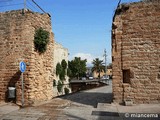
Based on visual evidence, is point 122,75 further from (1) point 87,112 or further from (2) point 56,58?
(2) point 56,58

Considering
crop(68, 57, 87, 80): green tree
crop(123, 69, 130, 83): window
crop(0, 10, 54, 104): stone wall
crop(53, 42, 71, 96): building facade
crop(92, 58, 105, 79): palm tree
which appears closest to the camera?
crop(123, 69, 130, 83): window

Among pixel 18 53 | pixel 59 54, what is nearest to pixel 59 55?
pixel 59 54

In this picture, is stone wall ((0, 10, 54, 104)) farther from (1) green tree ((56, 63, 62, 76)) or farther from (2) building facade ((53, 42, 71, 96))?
(1) green tree ((56, 63, 62, 76))

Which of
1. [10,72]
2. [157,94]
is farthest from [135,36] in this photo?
[10,72]

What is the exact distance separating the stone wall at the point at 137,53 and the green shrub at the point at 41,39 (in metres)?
4.09

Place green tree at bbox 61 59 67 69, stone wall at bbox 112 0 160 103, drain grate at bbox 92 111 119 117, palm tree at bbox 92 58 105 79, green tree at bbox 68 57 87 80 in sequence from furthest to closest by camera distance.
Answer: palm tree at bbox 92 58 105 79 → green tree at bbox 68 57 87 80 → green tree at bbox 61 59 67 69 → stone wall at bbox 112 0 160 103 → drain grate at bbox 92 111 119 117

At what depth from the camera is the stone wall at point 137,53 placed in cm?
1002

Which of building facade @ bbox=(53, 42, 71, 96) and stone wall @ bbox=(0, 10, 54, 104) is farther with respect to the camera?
building facade @ bbox=(53, 42, 71, 96)

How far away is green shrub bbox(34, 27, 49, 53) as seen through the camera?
12.2m

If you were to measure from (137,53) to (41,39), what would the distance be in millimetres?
5236

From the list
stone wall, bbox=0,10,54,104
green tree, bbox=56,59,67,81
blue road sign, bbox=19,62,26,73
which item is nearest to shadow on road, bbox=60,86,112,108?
stone wall, bbox=0,10,54,104

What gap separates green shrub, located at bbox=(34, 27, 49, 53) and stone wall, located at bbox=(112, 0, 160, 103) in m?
4.09

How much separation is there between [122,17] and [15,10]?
5.61 m

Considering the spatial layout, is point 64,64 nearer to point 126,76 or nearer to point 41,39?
point 41,39
